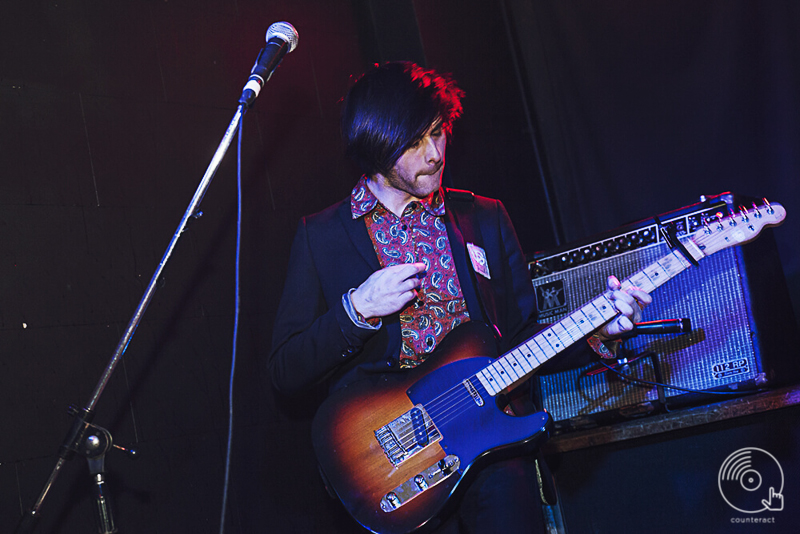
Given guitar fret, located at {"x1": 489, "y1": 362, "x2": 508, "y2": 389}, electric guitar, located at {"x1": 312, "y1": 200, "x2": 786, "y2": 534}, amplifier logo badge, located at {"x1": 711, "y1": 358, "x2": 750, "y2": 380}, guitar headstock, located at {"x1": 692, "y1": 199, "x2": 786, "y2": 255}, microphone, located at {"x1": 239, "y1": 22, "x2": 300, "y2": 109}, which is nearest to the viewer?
electric guitar, located at {"x1": 312, "y1": 200, "x2": 786, "y2": 534}

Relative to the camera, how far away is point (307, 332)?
193 centimetres

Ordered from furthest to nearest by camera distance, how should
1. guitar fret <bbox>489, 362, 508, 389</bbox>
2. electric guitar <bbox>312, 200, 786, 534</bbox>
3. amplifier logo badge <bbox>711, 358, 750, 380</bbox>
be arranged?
amplifier logo badge <bbox>711, 358, 750, 380</bbox>
guitar fret <bbox>489, 362, 508, 389</bbox>
electric guitar <bbox>312, 200, 786, 534</bbox>

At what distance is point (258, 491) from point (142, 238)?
94 cm

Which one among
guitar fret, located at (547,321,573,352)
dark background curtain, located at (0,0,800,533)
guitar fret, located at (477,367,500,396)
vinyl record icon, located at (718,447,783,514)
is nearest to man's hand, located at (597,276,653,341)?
guitar fret, located at (547,321,573,352)

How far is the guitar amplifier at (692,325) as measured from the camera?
224 cm

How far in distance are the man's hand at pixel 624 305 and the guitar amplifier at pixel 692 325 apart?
0.41m

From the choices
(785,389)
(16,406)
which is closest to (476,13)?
(785,389)

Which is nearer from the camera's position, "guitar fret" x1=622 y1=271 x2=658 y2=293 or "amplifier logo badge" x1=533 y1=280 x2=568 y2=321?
"guitar fret" x1=622 y1=271 x2=658 y2=293

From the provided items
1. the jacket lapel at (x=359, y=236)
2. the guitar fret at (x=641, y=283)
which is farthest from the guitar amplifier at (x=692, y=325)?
the jacket lapel at (x=359, y=236)

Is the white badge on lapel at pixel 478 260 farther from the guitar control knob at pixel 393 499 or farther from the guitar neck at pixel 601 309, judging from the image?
the guitar control knob at pixel 393 499

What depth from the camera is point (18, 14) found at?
2.45m

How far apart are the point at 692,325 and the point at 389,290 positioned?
1.15 m

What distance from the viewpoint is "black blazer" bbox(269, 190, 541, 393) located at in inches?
74.5

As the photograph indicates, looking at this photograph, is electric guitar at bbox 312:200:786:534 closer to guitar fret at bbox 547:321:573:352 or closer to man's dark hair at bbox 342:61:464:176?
guitar fret at bbox 547:321:573:352
